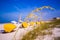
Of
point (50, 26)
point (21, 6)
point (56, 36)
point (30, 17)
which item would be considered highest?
point (21, 6)

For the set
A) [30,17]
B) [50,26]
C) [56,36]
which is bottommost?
[56,36]

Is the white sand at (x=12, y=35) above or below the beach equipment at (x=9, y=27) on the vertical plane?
below

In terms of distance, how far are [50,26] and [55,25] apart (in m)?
0.06

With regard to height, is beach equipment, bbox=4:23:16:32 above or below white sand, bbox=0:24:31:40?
above

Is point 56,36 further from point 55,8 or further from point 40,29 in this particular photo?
point 55,8

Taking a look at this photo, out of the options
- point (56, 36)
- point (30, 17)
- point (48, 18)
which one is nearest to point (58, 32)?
point (56, 36)

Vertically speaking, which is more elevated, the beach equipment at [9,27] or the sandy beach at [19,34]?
the beach equipment at [9,27]

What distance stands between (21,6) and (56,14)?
0.40 metres

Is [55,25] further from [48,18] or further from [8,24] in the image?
[8,24]

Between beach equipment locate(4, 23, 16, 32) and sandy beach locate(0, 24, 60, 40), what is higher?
beach equipment locate(4, 23, 16, 32)

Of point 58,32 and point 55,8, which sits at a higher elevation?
point 55,8

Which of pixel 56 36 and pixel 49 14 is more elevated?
pixel 49 14

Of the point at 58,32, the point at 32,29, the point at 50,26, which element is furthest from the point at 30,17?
the point at 58,32

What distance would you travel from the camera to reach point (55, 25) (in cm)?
129
